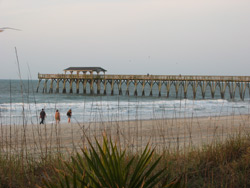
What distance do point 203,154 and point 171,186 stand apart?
286 cm

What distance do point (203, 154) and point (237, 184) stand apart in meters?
1.05

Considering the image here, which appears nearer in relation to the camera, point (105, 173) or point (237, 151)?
point (105, 173)

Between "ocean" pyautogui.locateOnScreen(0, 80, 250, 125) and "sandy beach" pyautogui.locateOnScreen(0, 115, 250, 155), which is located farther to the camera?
"ocean" pyautogui.locateOnScreen(0, 80, 250, 125)

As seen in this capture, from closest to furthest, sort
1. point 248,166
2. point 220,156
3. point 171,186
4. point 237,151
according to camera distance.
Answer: point 171,186 < point 248,166 < point 220,156 < point 237,151

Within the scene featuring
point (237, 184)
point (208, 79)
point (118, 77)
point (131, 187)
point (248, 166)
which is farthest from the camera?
point (118, 77)

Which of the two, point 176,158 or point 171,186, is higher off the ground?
Answer: point 171,186

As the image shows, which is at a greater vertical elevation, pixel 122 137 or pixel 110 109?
pixel 122 137

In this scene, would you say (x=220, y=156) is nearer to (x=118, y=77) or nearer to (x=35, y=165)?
(x=35, y=165)

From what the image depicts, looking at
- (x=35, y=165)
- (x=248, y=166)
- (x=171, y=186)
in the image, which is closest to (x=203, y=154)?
(x=248, y=166)

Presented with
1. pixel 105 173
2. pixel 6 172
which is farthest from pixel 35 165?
pixel 105 173

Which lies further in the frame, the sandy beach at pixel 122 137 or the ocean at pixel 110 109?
the ocean at pixel 110 109

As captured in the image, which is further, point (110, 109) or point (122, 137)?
point (110, 109)

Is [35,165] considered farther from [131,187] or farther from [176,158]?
[131,187]

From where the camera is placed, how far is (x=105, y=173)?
2.42 metres
